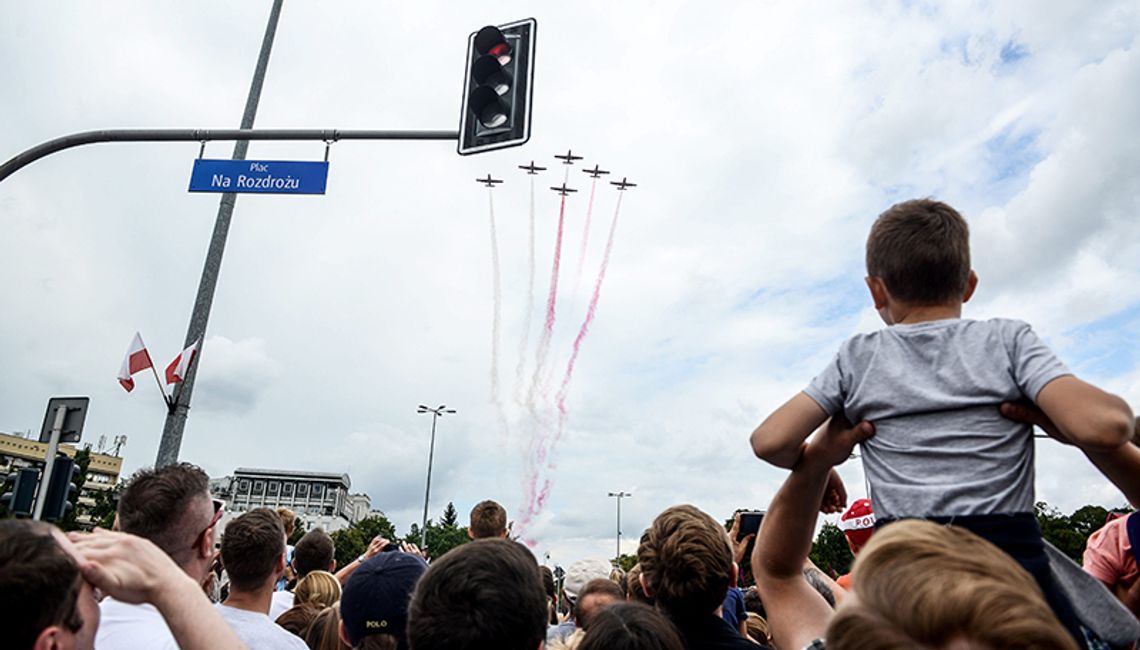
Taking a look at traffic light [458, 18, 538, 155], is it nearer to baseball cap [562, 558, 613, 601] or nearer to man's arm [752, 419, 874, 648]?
baseball cap [562, 558, 613, 601]

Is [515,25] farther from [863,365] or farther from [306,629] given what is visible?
[863,365]

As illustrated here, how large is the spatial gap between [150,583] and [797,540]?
170 cm

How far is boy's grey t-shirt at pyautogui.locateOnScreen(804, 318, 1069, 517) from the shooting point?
203cm

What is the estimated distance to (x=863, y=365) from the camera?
2.27 metres

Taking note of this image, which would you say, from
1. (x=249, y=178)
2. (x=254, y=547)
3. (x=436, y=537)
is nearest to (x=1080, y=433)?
(x=254, y=547)

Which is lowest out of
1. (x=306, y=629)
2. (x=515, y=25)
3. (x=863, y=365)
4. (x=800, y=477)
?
(x=306, y=629)

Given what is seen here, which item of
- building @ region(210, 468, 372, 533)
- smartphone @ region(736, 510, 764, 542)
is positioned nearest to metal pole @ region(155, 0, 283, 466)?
smartphone @ region(736, 510, 764, 542)

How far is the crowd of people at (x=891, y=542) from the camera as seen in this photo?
3.78ft

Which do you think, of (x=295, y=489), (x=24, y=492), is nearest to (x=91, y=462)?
(x=295, y=489)

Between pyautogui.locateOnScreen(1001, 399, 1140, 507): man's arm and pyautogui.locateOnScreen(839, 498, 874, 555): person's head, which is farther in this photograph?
pyautogui.locateOnScreen(839, 498, 874, 555): person's head

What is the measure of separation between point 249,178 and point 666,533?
7.55m

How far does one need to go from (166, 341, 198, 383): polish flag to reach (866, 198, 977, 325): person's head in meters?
9.10

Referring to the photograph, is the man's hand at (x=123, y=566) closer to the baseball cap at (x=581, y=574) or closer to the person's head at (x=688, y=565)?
the person's head at (x=688, y=565)

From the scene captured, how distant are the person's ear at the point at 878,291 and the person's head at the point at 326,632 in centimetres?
316
